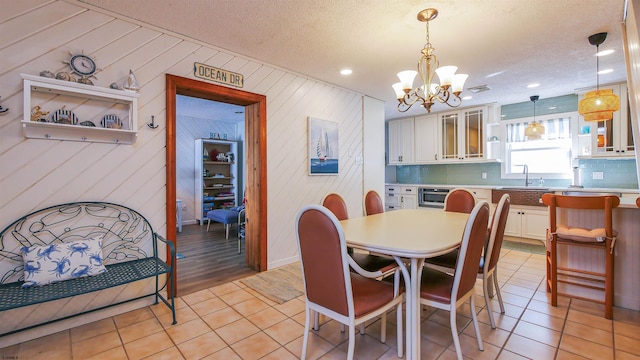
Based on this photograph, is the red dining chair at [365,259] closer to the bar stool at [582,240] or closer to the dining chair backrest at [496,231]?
the dining chair backrest at [496,231]

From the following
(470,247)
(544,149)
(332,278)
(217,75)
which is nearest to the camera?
(332,278)

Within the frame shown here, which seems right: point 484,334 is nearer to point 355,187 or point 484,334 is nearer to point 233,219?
point 355,187

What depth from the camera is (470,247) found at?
5.43ft

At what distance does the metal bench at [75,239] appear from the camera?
1.89 meters

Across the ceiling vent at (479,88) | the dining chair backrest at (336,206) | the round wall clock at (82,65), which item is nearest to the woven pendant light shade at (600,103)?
the ceiling vent at (479,88)

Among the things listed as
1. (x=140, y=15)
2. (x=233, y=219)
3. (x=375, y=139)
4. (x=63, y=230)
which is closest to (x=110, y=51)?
(x=140, y=15)

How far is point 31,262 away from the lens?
1.94 m

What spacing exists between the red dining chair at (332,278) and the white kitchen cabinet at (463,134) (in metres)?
4.56

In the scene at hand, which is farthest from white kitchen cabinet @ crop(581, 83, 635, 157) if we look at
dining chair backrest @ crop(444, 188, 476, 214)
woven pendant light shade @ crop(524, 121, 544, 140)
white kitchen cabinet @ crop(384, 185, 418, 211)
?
white kitchen cabinet @ crop(384, 185, 418, 211)

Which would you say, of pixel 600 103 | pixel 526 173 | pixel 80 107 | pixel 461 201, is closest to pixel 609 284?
pixel 461 201

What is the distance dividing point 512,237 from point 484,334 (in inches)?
141

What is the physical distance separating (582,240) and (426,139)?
3938mm

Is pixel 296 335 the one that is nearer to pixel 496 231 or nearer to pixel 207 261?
pixel 496 231

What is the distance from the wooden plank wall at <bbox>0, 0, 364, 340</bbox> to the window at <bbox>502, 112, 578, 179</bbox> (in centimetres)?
423
